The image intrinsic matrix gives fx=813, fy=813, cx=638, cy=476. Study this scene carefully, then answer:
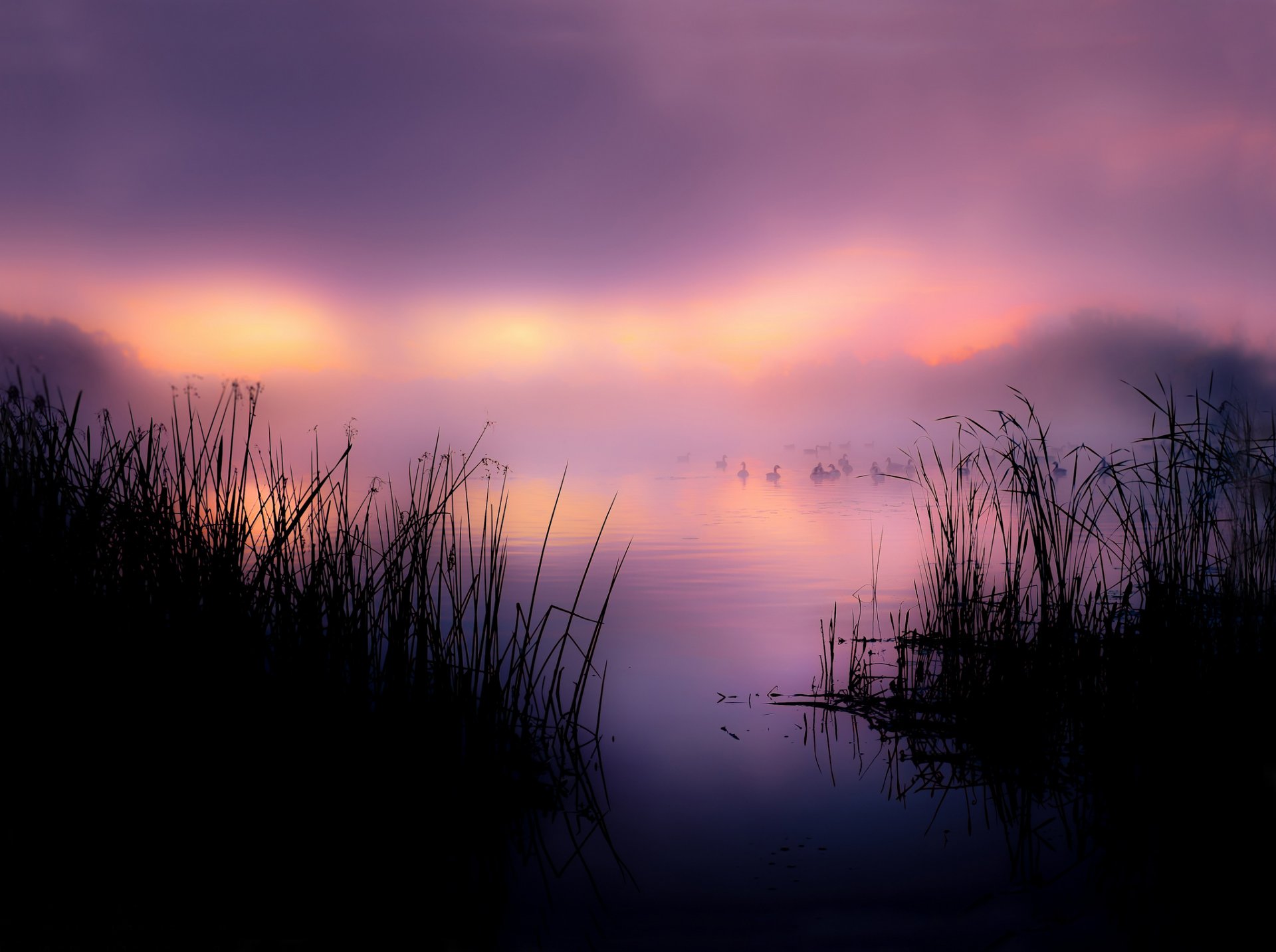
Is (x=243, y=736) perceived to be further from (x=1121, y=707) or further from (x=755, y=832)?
(x=1121, y=707)

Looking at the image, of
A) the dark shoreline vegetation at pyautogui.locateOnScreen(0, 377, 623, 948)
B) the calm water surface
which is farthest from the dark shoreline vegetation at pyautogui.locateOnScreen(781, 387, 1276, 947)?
the dark shoreline vegetation at pyautogui.locateOnScreen(0, 377, 623, 948)

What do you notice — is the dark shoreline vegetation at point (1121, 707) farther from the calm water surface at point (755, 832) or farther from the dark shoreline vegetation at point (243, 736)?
the dark shoreline vegetation at point (243, 736)

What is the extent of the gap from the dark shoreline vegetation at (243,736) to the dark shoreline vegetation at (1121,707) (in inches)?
63.5

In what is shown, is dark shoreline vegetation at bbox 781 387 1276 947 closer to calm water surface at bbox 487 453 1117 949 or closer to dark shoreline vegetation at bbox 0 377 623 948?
calm water surface at bbox 487 453 1117 949

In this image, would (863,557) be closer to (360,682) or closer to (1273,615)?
(1273,615)

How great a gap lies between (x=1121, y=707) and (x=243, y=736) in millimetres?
3229

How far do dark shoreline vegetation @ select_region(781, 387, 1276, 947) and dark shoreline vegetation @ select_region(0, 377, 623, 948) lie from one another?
1.61 metres

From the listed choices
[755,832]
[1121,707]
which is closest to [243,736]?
[755,832]

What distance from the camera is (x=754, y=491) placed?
30.6 meters

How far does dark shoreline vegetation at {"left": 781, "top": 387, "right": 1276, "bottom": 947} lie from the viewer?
245cm

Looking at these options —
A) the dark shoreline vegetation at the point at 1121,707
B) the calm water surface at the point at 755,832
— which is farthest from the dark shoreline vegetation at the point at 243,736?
the dark shoreline vegetation at the point at 1121,707

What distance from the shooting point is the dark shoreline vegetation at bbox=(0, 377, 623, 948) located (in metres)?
2.28

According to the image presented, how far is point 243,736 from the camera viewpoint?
8.44 ft

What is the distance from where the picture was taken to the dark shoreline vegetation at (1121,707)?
8.03 ft
